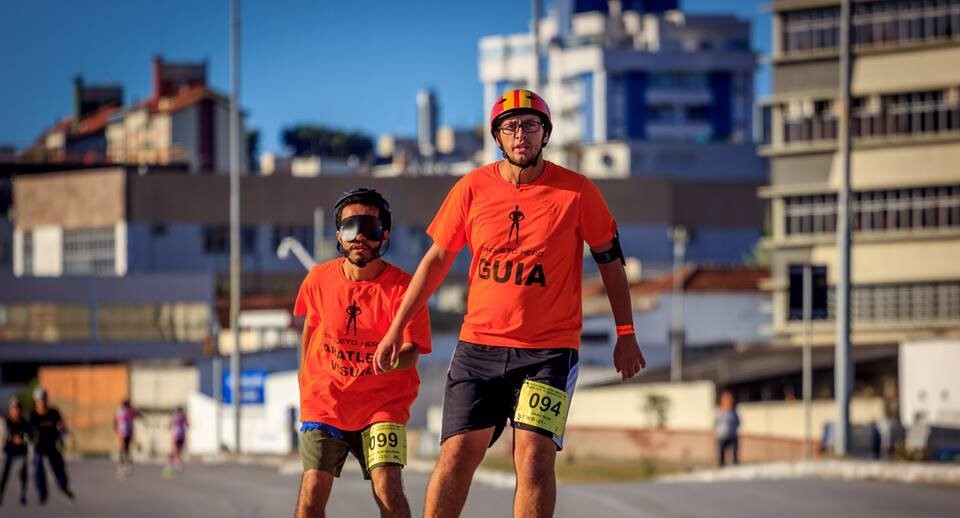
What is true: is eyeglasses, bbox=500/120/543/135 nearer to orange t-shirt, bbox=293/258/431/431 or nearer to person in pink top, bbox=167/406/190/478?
orange t-shirt, bbox=293/258/431/431

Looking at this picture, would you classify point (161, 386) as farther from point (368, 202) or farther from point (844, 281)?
point (368, 202)

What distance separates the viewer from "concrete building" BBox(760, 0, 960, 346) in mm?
70562

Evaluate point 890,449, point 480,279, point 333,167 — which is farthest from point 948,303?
point 333,167

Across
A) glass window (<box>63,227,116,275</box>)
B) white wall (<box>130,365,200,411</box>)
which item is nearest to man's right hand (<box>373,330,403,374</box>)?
white wall (<box>130,365,200,411</box>)

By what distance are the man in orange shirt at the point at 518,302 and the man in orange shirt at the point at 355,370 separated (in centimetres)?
77

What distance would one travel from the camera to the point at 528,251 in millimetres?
10062

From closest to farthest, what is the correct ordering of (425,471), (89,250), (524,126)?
1. (524,126)
2. (425,471)
3. (89,250)

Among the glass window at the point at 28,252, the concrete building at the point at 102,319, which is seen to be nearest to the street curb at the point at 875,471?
the concrete building at the point at 102,319

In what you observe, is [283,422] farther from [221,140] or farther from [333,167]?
[333,167]

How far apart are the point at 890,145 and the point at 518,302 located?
62.8 meters

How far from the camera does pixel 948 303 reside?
70.9 metres

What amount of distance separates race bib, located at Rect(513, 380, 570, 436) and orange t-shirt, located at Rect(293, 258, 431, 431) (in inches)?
40.4

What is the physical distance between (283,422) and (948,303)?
20.5 metres

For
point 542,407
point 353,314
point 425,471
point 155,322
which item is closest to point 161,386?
point 155,322
